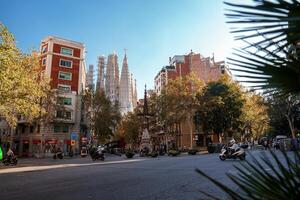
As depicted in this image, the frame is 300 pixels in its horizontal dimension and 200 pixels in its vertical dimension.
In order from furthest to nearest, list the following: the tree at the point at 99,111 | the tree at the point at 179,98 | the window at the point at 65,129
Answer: the tree at the point at 99,111
the window at the point at 65,129
the tree at the point at 179,98

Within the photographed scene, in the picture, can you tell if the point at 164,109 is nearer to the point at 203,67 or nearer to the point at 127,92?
the point at 203,67

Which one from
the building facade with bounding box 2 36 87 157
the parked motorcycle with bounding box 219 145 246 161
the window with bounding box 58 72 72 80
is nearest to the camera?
the parked motorcycle with bounding box 219 145 246 161

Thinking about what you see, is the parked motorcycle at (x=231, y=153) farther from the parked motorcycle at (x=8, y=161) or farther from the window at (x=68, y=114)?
the window at (x=68, y=114)

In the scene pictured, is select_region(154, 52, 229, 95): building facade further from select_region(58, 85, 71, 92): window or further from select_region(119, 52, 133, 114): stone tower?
select_region(119, 52, 133, 114): stone tower

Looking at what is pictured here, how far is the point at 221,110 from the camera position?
48969 mm

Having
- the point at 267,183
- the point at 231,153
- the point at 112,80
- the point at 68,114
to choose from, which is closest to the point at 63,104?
the point at 68,114

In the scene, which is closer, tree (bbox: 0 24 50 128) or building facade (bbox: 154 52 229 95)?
tree (bbox: 0 24 50 128)

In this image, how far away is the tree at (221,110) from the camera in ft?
160

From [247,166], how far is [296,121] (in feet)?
144

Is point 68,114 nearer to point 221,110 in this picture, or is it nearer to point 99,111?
point 99,111

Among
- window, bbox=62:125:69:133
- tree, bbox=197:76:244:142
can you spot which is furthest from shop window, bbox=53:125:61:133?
tree, bbox=197:76:244:142

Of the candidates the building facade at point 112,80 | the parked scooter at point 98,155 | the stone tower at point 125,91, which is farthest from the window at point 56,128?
the stone tower at point 125,91

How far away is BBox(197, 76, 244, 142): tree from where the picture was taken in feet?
160

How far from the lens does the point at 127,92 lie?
15962 centimetres
